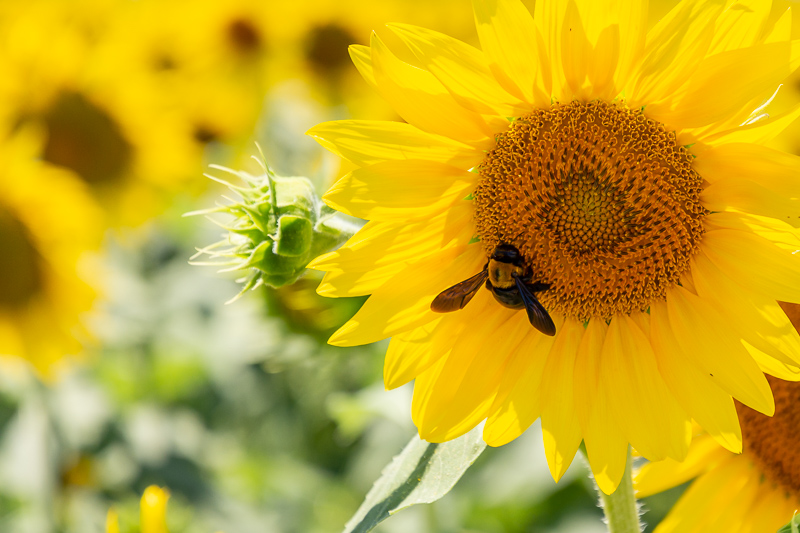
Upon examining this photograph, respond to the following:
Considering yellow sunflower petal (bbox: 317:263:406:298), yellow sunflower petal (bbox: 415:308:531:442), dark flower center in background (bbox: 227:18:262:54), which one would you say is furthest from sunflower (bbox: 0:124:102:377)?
yellow sunflower petal (bbox: 415:308:531:442)

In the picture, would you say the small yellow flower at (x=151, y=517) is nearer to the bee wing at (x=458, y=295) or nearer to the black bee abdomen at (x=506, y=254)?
the bee wing at (x=458, y=295)

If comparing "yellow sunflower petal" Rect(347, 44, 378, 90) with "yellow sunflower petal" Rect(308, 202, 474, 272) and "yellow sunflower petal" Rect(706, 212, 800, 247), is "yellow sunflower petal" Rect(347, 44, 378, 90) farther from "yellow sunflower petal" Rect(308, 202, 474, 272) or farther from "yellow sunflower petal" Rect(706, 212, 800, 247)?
"yellow sunflower petal" Rect(706, 212, 800, 247)

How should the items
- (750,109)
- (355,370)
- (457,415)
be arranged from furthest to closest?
(355,370) → (457,415) → (750,109)

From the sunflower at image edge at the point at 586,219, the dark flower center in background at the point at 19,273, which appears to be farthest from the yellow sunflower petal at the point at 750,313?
the dark flower center in background at the point at 19,273

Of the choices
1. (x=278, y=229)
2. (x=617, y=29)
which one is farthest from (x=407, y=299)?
(x=617, y=29)

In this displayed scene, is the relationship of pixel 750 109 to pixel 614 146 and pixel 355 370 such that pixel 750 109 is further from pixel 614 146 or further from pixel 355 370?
pixel 355 370

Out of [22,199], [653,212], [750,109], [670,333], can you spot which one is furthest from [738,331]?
[22,199]
